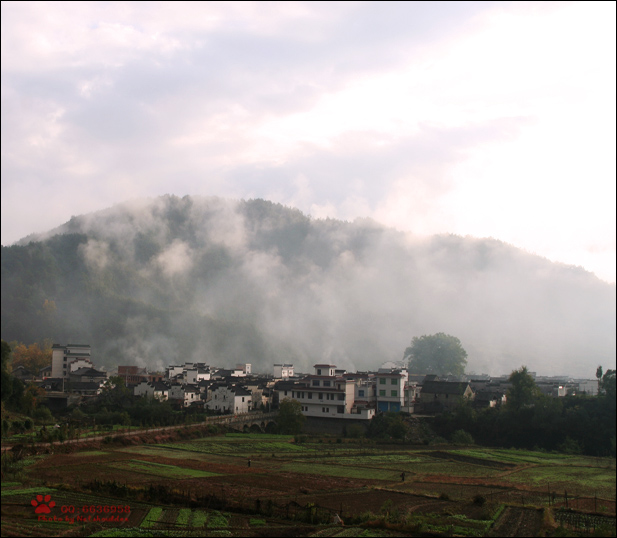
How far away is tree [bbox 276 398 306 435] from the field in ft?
25.3

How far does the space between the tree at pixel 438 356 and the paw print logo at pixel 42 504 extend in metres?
54.6

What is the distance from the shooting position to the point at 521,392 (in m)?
32.5

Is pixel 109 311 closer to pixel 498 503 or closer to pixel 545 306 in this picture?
pixel 498 503

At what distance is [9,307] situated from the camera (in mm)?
31000

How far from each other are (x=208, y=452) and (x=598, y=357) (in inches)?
2686

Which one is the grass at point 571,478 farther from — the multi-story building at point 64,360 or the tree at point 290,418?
the multi-story building at point 64,360

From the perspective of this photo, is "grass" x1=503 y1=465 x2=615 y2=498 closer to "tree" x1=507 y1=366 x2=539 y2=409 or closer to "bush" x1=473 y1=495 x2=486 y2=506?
"bush" x1=473 y1=495 x2=486 y2=506

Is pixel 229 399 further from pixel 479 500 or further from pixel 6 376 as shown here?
pixel 479 500

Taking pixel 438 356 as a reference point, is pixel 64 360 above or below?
above

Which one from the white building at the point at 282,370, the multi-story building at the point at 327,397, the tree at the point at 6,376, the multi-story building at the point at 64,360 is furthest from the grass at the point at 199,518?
the white building at the point at 282,370

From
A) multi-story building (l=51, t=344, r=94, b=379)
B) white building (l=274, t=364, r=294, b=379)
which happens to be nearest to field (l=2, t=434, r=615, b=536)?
multi-story building (l=51, t=344, r=94, b=379)

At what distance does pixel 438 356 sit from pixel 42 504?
56482 mm

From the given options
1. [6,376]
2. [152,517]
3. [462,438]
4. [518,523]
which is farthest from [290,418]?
[518,523]

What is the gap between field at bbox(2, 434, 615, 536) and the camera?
13227 millimetres
